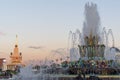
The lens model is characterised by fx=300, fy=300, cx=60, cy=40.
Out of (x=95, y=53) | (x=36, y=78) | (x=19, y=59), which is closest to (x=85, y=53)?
(x=95, y=53)

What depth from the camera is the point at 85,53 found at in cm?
4906

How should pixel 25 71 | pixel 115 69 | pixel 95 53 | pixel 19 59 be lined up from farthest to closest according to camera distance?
pixel 19 59, pixel 95 53, pixel 25 71, pixel 115 69

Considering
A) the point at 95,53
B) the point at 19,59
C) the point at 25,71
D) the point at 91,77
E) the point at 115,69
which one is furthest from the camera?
the point at 19,59

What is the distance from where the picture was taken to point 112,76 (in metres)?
34.5

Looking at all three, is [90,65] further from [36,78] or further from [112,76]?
[36,78]

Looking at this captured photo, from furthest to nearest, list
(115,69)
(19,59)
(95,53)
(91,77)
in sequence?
(19,59) → (95,53) → (115,69) → (91,77)

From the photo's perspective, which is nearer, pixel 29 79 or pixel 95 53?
pixel 29 79

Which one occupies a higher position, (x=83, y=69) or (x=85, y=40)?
(x=85, y=40)

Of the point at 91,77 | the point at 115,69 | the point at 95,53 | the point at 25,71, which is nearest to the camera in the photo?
the point at 91,77

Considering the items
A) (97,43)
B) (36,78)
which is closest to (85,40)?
(97,43)

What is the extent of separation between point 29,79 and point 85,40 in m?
16.6

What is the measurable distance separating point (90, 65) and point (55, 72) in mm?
4617

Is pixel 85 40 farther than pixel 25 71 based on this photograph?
Yes

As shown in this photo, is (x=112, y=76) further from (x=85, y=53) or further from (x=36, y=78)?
(x=85, y=53)
